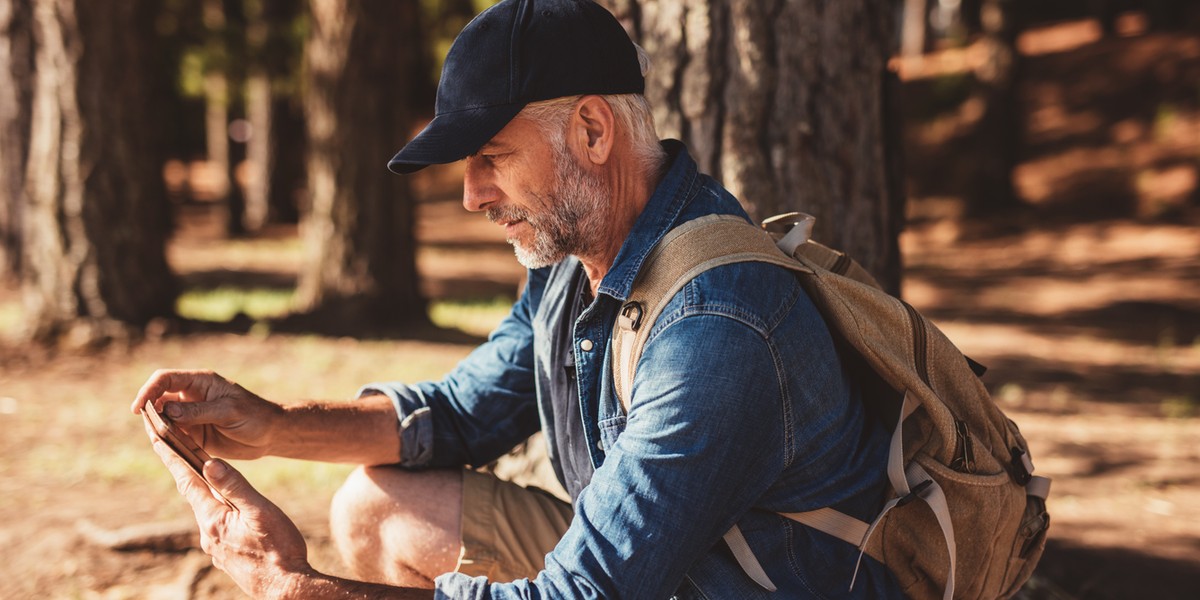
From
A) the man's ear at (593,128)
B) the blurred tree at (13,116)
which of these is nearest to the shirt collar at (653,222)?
the man's ear at (593,128)

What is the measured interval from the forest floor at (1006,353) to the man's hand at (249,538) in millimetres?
1369

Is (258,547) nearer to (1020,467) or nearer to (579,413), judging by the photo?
(579,413)

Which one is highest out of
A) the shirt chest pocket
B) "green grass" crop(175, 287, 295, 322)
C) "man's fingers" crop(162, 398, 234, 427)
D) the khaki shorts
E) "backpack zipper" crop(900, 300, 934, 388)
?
"backpack zipper" crop(900, 300, 934, 388)

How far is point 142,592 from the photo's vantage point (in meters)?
3.39

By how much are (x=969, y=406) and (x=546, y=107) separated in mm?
1079

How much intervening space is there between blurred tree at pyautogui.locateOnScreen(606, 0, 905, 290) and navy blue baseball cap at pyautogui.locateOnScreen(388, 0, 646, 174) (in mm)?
1181

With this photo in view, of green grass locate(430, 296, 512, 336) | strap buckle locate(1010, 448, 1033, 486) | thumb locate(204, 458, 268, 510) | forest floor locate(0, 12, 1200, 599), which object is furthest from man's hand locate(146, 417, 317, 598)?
green grass locate(430, 296, 512, 336)

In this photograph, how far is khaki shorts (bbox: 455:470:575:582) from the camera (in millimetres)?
2598

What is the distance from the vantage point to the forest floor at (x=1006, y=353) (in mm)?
3936

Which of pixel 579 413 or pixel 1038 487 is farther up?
pixel 579 413

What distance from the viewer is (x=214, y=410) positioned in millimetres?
2459

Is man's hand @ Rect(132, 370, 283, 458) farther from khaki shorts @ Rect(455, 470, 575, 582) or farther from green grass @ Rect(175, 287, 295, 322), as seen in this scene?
green grass @ Rect(175, 287, 295, 322)

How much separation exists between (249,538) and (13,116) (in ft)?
31.0

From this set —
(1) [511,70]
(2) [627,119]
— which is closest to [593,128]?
(2) [627,119]
